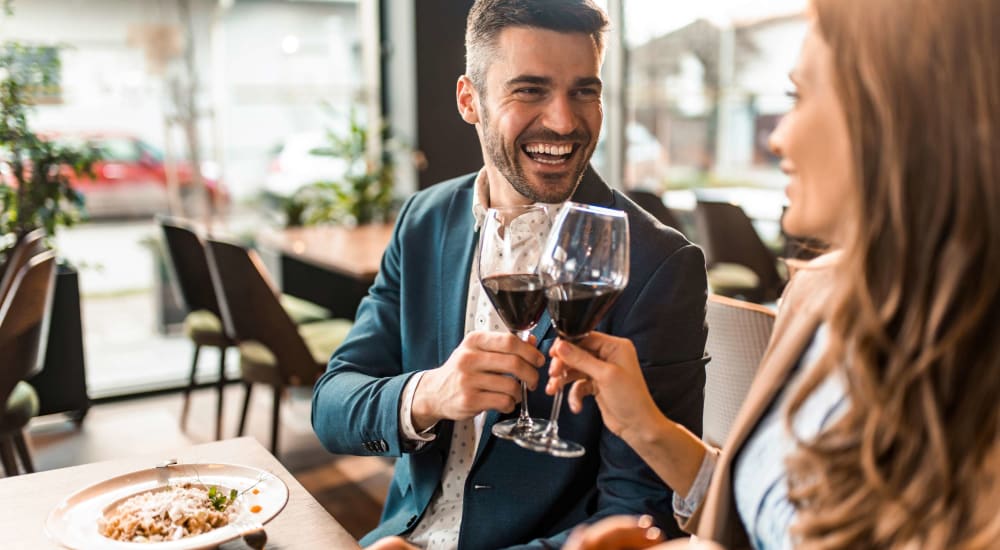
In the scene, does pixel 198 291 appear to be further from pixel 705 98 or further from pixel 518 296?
pixel 705 98

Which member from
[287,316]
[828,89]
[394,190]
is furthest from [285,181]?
[828,89]

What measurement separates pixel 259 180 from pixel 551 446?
433 centimetres

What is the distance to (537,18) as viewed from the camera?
1464 millimetres

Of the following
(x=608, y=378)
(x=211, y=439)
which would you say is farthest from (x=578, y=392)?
(x=211, y=439)

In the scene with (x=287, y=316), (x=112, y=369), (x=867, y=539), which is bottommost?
(x=112, y=369)

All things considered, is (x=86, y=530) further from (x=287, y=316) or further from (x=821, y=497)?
(x=287, y=316)

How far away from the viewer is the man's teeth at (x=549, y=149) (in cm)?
150

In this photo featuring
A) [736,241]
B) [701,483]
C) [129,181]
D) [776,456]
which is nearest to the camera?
[776,456]

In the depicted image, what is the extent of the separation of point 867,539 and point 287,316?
256cm

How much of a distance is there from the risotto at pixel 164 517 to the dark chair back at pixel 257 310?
1.96 m

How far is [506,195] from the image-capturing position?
1.62 m

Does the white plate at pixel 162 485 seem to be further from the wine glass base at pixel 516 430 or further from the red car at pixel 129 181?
the red car at pixel 129 181

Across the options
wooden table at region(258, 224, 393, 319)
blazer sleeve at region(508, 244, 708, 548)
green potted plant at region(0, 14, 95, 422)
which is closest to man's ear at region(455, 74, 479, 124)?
blazer sleeve at region(508, 244, 708, 548)

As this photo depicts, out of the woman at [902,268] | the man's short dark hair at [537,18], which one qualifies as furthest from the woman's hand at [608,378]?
the man's short dark hair at [537,18]
